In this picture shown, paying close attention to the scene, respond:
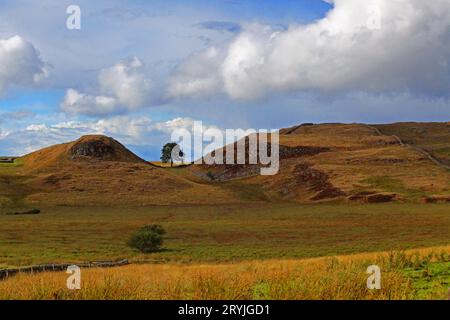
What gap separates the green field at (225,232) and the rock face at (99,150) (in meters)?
52.8

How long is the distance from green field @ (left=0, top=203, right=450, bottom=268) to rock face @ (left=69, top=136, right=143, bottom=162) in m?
52.8

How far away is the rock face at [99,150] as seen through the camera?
151 meters

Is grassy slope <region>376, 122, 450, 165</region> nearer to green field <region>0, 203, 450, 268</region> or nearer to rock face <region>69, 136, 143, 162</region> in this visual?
green field <region>0, 203, 450, 268</region>

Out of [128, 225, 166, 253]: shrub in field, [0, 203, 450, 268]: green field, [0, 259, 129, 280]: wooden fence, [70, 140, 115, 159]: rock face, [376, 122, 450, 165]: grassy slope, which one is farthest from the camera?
[376, 122, 450, 165]: grassy slope

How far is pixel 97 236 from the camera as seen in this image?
59.5 metres

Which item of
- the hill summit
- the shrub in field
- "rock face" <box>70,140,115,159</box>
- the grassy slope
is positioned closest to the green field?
the shrub in field

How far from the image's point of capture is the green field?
146 ft

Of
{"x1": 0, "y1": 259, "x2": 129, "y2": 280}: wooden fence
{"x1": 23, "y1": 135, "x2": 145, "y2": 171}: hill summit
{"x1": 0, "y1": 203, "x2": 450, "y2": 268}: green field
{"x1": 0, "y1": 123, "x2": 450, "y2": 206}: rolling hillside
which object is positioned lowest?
{"x1": 0, "y1": 203, "x2": 450, "y2": 268}: green field

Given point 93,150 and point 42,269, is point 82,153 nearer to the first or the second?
point 93,150

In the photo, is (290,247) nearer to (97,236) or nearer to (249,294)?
(97,236)

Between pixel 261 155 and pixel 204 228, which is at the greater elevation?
pixel 261 155

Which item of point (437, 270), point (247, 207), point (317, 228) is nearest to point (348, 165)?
point (247, 207)

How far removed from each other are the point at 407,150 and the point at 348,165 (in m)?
21.1
